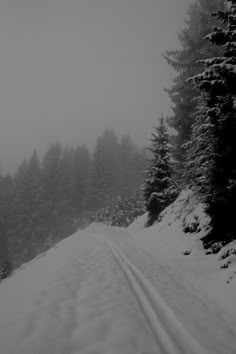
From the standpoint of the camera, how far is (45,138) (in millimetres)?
125812

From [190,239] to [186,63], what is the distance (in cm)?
1718

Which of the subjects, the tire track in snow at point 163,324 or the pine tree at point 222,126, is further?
the pine tree at point 222,126

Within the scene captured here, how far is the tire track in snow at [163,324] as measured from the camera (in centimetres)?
333

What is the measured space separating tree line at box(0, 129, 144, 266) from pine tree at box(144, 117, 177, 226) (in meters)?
23.0

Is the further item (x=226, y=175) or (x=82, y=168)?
(x=82, y=168)

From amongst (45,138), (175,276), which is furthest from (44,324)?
(45,138)

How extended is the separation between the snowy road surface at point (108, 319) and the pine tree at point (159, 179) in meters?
12.4

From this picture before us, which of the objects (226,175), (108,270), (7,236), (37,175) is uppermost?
(37,175)

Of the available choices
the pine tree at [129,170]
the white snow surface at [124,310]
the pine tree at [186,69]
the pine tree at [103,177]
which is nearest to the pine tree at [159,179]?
the pine tree at [186,69]

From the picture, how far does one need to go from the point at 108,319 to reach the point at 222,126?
6819 mm

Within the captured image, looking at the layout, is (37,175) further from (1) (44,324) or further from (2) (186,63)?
(1) (44,324)

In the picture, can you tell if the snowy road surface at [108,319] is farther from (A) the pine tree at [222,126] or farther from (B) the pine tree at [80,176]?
(B) the pine tree at [80,176]

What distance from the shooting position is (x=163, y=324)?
3961mm

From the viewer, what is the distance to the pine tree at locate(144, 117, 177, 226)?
18750 mm
